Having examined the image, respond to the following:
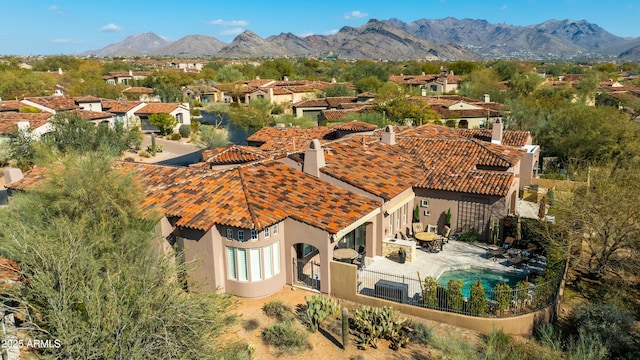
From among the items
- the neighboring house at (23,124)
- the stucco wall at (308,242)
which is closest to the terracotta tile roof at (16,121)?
the neighboring house at (23,124)

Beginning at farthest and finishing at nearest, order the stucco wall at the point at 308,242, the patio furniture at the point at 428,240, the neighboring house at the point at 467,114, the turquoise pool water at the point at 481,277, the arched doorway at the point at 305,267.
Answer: the neighboring house at the point at 467,114, the patio furniture at the point at 428,240, the turquoise pool water at the point at 481,277, the arched doorway at the point at 305,267, the stucco wall at the point at 308,242

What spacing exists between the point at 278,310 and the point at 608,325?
41.3 ft

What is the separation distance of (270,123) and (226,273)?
142 ft

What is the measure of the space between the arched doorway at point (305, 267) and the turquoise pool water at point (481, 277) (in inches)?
230

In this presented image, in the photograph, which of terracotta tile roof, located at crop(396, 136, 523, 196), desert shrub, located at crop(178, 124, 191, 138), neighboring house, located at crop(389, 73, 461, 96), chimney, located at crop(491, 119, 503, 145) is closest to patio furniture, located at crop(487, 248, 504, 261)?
terracotta tile roof, located at crop(396, 136, 523, 196)

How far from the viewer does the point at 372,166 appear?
27375 mm

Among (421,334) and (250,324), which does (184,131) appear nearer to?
(250,324)

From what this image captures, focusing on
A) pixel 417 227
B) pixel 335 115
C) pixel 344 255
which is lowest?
pixel 417 227

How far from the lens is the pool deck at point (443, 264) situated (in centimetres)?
2245

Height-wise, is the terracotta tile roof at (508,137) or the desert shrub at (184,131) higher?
the terracotta tile roof at (508,137)

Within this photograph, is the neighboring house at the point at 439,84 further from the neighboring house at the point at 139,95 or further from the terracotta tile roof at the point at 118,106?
the terracotta tile roof at the point at 118,106

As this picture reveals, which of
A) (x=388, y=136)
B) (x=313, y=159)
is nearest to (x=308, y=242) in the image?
(x=313, y=159)

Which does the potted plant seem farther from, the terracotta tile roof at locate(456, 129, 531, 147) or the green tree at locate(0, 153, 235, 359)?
the terracotta tile roof at locate(456, 129, 531, 147)

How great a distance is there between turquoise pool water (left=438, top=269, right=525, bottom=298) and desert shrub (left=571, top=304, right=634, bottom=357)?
11.1 feet
